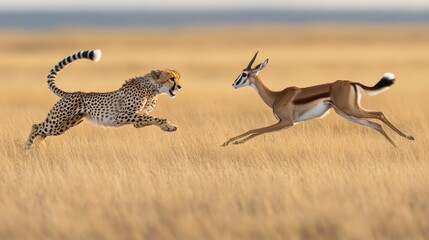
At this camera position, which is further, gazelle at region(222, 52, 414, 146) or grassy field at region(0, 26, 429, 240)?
gazelle at region(222, 52, 414, 146)

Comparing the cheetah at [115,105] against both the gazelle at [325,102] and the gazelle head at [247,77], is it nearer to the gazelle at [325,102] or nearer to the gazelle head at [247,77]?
the gazelle head at [247,77]

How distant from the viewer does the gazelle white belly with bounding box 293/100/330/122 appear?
10.5 metres

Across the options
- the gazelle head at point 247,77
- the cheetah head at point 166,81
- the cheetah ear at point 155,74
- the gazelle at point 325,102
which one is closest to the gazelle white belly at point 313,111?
the gazelle at point 325,102

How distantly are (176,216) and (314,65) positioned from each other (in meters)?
26.5

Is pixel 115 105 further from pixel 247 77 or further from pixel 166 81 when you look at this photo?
pixel 247 77

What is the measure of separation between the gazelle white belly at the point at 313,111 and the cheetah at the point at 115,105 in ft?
4.66

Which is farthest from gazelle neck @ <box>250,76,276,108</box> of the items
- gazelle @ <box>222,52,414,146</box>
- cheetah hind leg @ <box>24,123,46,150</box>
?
cheetah hind leg @ <box>24,123,46,150</box>

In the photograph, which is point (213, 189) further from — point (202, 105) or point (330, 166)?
point (202, 105)

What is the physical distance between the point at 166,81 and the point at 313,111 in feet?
5.59

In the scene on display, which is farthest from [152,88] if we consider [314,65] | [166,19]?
[166,19]

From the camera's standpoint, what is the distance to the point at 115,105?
34.4 feet

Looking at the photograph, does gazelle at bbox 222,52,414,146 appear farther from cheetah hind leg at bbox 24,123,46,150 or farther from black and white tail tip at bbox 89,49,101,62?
cheetah hind leg at bbox 24,123,46,150

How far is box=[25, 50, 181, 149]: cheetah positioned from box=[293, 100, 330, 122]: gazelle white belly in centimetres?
142

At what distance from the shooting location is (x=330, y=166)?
9.40 metres
